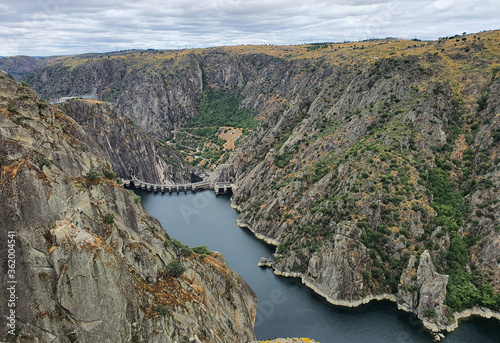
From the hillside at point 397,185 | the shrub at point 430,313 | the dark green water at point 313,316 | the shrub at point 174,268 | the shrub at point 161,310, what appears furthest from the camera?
the hillside at point 397,185

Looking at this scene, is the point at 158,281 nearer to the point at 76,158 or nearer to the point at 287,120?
the point at 76,158

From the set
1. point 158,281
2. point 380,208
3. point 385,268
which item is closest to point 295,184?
point 380,208

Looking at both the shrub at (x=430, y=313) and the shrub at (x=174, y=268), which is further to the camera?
the shrub at (x=430, y=313)

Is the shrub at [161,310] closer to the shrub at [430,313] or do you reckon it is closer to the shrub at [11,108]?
the shrub at [11,108]

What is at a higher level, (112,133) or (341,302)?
(112,133)

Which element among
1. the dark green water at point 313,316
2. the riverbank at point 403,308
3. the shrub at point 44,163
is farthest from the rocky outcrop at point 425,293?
the shrub at point 44,163

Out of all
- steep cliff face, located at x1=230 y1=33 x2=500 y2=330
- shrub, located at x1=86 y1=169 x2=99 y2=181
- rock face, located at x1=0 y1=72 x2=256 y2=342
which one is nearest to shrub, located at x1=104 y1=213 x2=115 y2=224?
rock face, located at x1=0 y1=72 x2=256 y2=342
